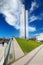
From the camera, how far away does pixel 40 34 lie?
7662 cm

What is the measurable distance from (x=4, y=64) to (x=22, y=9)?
169 ft

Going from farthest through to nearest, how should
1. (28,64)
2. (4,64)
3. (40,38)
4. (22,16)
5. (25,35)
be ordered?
(40,38) < (22,16) < (25,35) < (28,64) < (4,64)

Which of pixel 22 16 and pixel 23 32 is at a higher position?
pixel 22 16

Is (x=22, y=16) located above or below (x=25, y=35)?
above

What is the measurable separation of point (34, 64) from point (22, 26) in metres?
50.5

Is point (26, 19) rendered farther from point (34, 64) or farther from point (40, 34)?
point (34, 64)

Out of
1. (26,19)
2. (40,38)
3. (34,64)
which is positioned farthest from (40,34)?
(34,64)

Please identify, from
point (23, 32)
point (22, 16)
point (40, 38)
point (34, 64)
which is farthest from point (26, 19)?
point (34, 64)

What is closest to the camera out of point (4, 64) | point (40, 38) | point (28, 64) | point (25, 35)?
point (4, 64)

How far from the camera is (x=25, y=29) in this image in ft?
186

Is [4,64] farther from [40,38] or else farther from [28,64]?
[40,38]

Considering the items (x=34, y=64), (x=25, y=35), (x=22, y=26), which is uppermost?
(x=22, y=26)

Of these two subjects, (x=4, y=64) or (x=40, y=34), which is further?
(x=40, y=34)

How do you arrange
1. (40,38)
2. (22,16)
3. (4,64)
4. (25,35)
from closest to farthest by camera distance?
(4,64) < (25,35) < (22,16) < (40,38)
